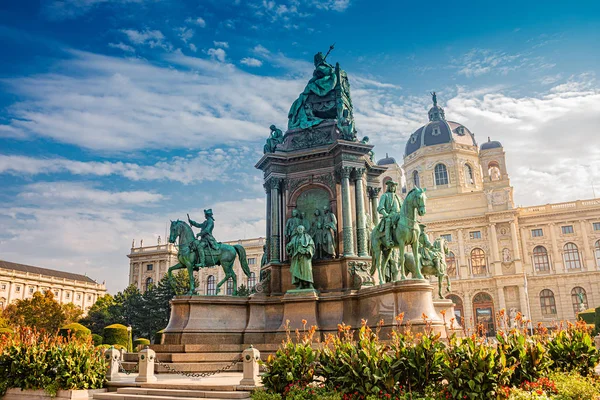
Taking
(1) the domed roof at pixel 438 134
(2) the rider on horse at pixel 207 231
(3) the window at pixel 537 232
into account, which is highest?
(1) the domed roof at pixel 438 134

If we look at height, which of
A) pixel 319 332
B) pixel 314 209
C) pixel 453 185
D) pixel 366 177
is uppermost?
pixel 453 185

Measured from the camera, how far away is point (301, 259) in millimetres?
17656

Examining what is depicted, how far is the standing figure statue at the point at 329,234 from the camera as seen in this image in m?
18.5

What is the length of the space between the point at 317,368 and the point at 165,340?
864 centimetres

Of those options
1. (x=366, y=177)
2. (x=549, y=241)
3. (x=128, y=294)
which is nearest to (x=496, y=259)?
(x=549, y=241)

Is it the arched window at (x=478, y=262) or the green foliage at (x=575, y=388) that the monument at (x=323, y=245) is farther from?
the arched window at (x=478, y=262)

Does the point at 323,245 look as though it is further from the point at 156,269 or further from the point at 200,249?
the point at 156,269

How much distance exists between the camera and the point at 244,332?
1744 centimetres

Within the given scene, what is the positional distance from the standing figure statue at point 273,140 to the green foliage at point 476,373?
45.1 ft

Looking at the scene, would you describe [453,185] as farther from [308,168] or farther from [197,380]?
[197,380]

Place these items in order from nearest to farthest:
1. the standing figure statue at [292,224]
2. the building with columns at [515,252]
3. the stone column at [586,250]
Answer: the standing figure statue at [292,224]
the stone column at [586,250]
the building with columns at [515,252]

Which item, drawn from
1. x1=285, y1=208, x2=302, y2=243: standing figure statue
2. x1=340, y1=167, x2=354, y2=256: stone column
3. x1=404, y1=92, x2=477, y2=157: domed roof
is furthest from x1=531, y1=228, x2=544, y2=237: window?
x1=285, y1=208, x2=302, y2=243: standing figure statue

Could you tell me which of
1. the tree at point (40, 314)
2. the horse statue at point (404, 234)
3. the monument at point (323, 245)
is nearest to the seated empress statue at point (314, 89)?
the monument at point (323, 245)

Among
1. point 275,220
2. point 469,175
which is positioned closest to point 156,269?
point 469,175
